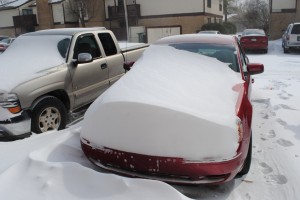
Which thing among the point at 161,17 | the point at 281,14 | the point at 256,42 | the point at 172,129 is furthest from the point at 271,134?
the point at 281,14

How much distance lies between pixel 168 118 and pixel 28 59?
143 inches

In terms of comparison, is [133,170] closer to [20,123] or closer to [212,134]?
[212,134]

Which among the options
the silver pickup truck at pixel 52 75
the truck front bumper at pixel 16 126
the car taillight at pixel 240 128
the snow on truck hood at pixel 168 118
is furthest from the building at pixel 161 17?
the car taillight at pixel 240 128

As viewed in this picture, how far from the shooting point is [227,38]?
529 centimetres

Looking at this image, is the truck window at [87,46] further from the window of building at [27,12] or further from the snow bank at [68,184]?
the window of building at [27,12]

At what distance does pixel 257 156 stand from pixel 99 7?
31935mm

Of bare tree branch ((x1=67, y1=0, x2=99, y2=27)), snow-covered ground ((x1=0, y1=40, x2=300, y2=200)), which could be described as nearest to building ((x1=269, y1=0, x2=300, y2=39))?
bare tree branch ((x1=67, y1=0, x2=99, y2=27))

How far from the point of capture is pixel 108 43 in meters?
7.17

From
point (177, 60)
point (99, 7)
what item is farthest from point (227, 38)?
point (99, 7)

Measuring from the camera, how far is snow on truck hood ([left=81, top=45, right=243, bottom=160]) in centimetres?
307

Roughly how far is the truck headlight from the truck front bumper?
0.10m

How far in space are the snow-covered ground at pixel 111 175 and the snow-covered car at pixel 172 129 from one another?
0.76ft

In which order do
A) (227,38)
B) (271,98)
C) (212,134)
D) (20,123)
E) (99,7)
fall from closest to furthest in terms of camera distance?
(212,134)
(20,123)
(227,38)
(271,98)
(99,7)

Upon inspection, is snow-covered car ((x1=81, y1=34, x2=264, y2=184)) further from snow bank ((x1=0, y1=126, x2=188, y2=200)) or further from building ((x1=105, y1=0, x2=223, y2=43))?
building ((x1=105, y1=0, x2=223, y2=43))
